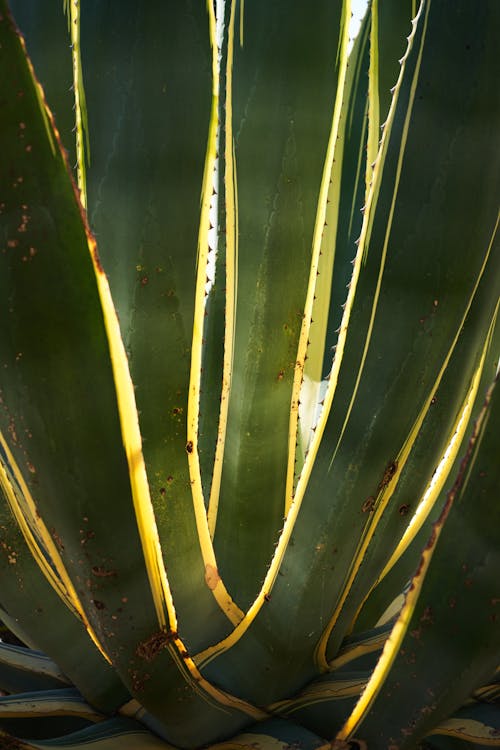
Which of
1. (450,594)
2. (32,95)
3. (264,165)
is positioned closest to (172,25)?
(264,165)

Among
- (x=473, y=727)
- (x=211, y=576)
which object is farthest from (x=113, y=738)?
(x=473, y=727)

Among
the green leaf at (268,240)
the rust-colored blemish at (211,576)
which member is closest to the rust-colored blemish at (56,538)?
the rust-colored blemish at (211,576)

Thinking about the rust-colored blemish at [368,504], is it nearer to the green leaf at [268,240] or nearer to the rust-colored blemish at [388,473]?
the rust-colored blemish at [388,473]

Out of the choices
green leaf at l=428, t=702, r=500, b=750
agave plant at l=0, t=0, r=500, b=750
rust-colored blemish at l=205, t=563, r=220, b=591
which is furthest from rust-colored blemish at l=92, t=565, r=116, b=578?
green leaf at l=428, t=702, r=500, b=750

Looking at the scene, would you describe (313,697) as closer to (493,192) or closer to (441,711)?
(441,711)

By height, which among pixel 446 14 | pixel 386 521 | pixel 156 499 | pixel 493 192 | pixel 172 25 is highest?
pixel 172 25

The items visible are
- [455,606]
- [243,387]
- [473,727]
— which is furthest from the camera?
[243,387]

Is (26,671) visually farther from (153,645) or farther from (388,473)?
(388,473)

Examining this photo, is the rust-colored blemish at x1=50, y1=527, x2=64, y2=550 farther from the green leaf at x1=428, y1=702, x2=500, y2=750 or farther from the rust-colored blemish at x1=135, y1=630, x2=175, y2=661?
the green leaf at x1=428, y1=702, x2=500, y2=750
